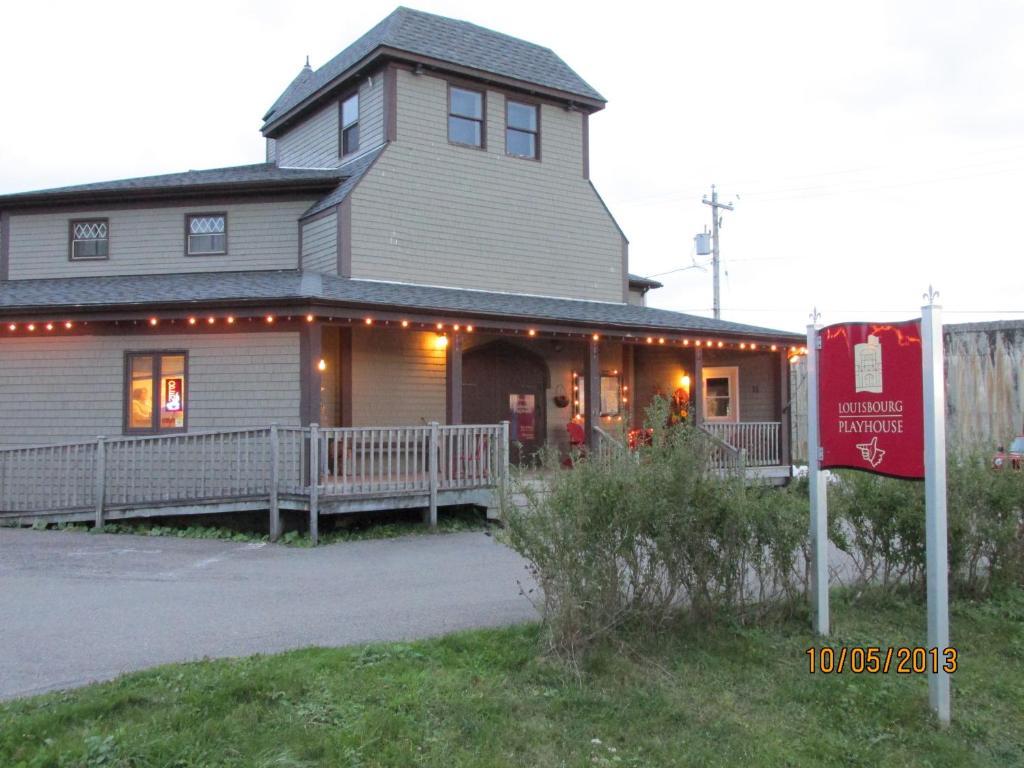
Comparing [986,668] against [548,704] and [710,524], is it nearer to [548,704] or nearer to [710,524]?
[710,524]

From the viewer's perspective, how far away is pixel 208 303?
1255 cm

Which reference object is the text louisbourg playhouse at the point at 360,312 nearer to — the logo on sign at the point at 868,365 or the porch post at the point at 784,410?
the porch post at the point at 784,410

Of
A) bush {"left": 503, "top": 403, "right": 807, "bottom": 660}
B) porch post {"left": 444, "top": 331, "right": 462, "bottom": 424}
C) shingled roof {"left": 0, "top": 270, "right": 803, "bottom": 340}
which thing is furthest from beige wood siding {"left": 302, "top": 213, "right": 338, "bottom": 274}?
bush {"left": 503, "top": 403, "right": 807, "bottom": 660}

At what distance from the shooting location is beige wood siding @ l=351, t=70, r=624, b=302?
51.6 ft

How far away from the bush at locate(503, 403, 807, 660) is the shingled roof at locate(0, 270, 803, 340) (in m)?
7.31

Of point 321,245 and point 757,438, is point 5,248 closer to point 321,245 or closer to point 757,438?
point 321,245

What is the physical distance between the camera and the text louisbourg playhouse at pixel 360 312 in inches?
493

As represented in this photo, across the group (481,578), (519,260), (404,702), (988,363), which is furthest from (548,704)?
(988,363)

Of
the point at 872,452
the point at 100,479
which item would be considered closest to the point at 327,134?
the point at 100,479

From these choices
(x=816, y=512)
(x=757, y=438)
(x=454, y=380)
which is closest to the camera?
(x=816, y=512)

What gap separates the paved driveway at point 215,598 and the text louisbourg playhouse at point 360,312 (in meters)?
1.49

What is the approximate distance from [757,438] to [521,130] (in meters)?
8.17

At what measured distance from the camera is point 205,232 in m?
16.6

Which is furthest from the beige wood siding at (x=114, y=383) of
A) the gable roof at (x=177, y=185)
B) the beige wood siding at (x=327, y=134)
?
the beige wood siding at (x=327, y=134)
